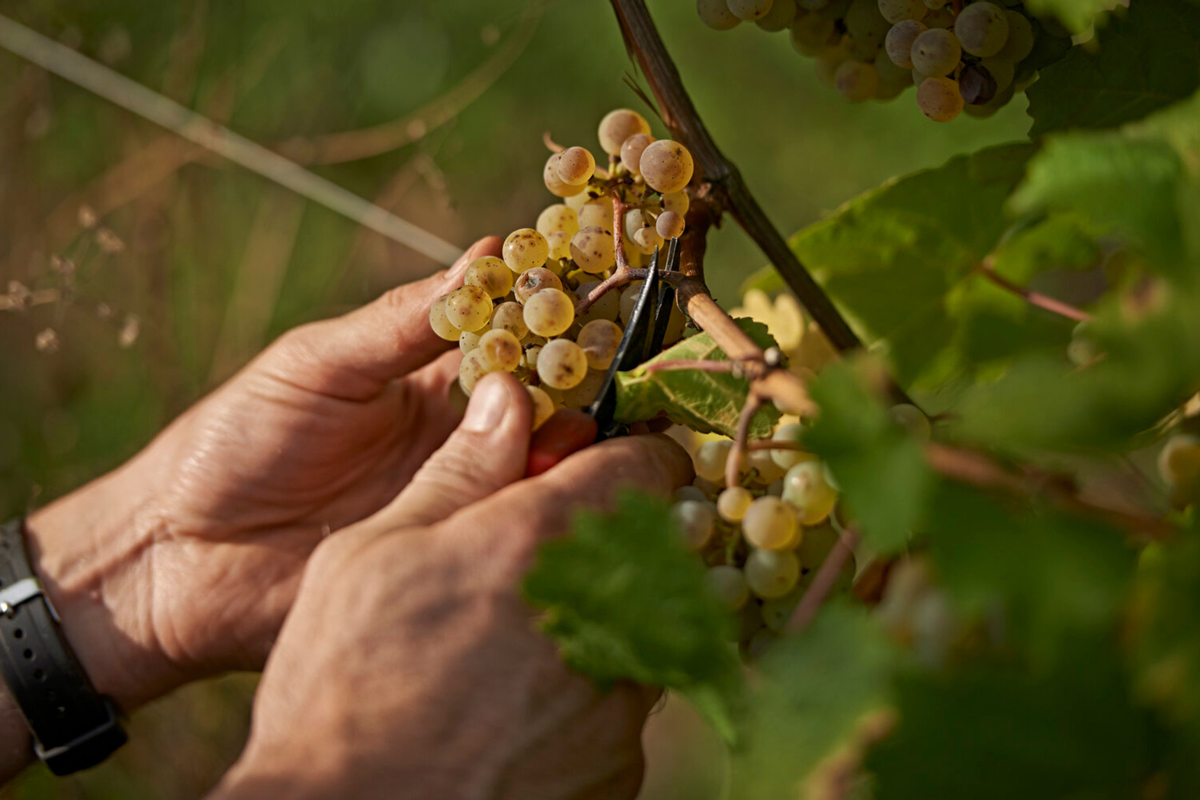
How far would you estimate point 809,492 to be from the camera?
1.62 feet

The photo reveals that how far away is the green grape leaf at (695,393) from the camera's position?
0.53 meters

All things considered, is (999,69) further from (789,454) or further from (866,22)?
(789,454)

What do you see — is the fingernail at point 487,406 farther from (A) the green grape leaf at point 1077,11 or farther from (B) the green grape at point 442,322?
(A) the green grape leaf at point 1077,11

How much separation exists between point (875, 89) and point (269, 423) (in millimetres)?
669

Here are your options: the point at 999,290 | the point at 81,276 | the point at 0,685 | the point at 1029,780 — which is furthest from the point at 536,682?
the point at 81,276

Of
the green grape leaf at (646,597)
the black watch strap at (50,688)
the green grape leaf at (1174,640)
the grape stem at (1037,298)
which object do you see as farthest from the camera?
the black watch strap at (50,688)

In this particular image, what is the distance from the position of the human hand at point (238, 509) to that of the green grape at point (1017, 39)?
1.84ft

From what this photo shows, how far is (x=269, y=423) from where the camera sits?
0.97 m

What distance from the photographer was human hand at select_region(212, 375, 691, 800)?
0.48 m

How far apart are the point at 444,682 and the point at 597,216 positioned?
0.31 m

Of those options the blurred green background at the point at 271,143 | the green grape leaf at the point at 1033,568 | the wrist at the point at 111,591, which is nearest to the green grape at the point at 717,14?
the green grape leaf at the point at 1033,568

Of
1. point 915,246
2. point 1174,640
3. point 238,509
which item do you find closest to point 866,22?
point 915,246

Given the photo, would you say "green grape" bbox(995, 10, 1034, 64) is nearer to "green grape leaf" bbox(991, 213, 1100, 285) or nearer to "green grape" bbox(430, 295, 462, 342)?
"green grape leaf" bbox(991, 213, 1100, 285)

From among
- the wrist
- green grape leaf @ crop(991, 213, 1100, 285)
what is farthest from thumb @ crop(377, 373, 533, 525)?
the wrist
